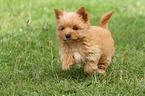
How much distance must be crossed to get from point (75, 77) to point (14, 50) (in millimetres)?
1655

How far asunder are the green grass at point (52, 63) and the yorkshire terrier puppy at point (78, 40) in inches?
11.8

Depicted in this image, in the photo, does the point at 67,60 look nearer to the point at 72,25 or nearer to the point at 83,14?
the point at 72,25

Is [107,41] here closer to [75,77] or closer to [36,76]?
[75,77]

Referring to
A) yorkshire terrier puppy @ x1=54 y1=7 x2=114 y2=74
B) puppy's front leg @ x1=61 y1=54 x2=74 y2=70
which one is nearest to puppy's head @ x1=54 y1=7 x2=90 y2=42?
yorkshire terrier puppy @ x1=54 y1=7 x2=114 y2=74

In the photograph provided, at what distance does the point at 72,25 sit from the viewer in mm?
3436

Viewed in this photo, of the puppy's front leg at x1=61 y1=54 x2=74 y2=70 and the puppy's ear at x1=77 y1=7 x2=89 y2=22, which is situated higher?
the puppy's ear at x1=77 y1=7 x2=89 y2=22

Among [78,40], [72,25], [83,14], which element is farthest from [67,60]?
[83,14]

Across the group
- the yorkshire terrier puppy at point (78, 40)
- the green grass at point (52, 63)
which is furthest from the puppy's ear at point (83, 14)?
the green grass at point (52, 63)

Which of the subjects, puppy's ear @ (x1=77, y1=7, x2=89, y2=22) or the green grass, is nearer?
the green grass

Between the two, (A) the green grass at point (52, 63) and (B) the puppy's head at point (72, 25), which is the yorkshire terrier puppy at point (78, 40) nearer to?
(B) the puppy's head at point (72, 25)

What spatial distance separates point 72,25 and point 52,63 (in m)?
1.04

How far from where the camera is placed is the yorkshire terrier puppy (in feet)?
11.3

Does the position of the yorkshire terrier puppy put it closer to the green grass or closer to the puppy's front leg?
the puppy's front leg

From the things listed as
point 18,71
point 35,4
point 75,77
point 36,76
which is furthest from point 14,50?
point 35,4
